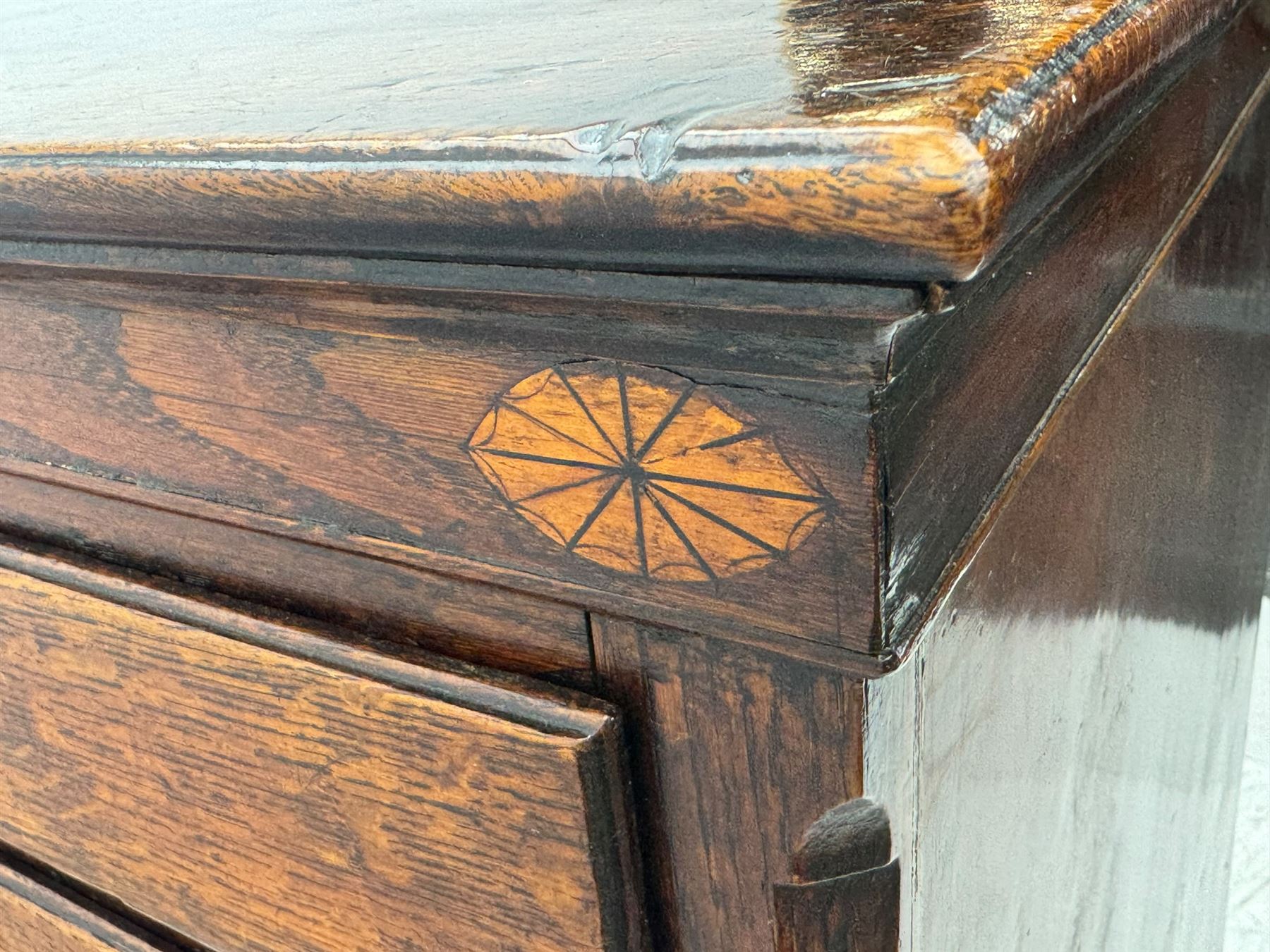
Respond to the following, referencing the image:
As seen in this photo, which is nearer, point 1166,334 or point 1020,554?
point 1020,554

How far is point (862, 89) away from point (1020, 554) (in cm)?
20

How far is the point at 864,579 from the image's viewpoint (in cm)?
28

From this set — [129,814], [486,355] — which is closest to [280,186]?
[486,355]

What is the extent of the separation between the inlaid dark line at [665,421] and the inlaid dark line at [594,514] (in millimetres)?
11

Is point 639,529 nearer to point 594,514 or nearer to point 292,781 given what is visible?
point 594,514

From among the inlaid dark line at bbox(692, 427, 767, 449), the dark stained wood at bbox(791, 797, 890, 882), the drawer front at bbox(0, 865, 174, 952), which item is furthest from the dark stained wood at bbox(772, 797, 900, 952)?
the drawer front at bbox(0, 865, 174, 952)

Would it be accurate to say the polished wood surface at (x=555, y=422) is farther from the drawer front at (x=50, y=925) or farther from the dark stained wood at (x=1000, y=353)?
the drawer front at (x=50, y=925)

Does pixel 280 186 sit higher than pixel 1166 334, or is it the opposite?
pixel 280 186

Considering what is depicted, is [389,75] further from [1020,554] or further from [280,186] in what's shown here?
[1020,554]

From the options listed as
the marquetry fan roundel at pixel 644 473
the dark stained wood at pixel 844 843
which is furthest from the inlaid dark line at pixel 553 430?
the dark stained wood at pixel 844 843

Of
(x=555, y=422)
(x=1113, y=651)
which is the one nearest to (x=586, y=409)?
(x=555, y=422)

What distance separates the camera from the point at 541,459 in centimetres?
31

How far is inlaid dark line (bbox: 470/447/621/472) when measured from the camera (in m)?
0.30

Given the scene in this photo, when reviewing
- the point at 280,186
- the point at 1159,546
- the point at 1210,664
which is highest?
the point at 280,186
